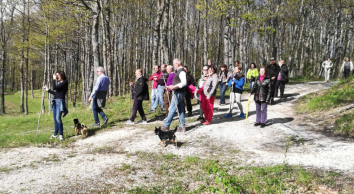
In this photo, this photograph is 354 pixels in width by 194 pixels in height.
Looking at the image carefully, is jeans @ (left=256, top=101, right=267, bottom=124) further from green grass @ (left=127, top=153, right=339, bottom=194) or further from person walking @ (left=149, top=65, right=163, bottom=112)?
person walking @ (left=149, top=65, right=163, bottom=112)

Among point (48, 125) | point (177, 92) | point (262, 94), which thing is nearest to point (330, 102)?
point (262, 94)

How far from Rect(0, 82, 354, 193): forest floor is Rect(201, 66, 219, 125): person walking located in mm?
668

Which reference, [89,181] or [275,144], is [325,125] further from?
[89,181]

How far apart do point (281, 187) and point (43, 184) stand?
4157 mm

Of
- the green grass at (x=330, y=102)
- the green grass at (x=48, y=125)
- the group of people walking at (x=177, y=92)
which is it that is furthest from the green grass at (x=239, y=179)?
the green grass at (x=330, y=102)

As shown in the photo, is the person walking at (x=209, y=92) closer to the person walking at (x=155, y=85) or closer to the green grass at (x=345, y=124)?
the person walking at (x=155, y=85)

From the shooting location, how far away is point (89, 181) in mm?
4555

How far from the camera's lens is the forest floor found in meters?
4.29

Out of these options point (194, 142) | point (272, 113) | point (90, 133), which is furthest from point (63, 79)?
point (272, 113)

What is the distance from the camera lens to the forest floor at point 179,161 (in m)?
4.29

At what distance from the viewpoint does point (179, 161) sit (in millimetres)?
5430

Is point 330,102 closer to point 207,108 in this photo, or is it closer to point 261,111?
point 261,111

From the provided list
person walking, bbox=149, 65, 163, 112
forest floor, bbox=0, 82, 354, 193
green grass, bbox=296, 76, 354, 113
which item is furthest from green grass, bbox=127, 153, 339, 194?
green grass, bbox=296, 76, 354, 113

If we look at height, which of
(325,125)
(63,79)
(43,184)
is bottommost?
(43,184)
